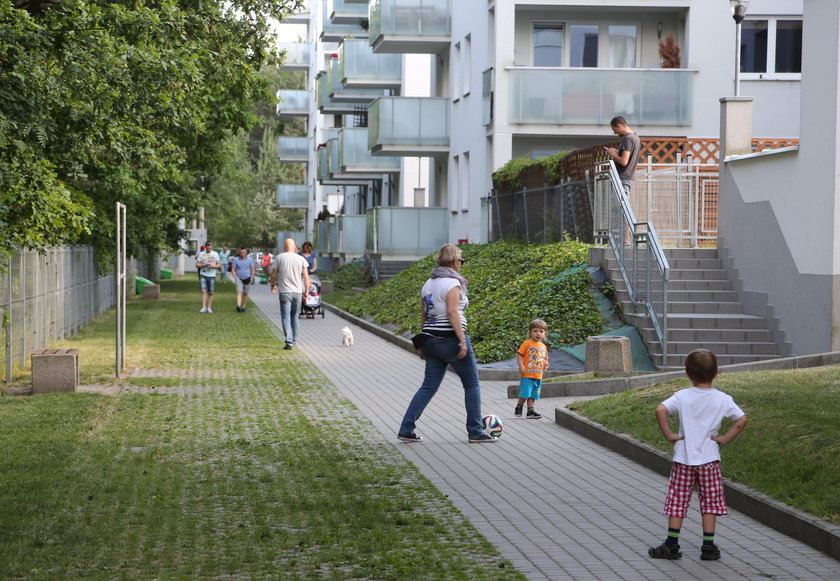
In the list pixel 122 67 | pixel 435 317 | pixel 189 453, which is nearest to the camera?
pixel 189 453

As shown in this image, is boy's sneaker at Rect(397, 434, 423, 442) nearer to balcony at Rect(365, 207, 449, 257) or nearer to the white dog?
the white dog

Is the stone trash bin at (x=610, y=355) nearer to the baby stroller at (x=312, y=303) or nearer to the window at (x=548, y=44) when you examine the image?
the baby stroller at (x=312, y=303)

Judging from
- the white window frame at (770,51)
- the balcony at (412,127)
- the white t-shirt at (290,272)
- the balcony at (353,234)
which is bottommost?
the white t-shirt at (290,272)

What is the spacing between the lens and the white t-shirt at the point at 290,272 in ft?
74.7

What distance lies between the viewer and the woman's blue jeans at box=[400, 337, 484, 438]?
1161cm

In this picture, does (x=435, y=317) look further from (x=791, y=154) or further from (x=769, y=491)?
(x=791, y=154)

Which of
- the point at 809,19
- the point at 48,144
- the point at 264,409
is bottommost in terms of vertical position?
the point at 264,409

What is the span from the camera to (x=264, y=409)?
1400 centimetres

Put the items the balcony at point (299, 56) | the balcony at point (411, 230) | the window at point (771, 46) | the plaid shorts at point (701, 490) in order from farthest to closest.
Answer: the balcony at point (299, 56) < the balcony at point (411, 230) < the window at point (771, 46) < the plaid shorts at point (701, 490)

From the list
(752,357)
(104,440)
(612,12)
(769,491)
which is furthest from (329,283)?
(769,491)

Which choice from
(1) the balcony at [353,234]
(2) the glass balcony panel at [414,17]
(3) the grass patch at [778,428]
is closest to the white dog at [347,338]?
(3) the grass patch at [778,428]

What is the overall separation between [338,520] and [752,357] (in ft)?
35.6

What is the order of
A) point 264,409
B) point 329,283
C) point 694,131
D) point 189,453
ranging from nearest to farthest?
point 189,453 → point 264,409 → point 694,131 → point 329,283

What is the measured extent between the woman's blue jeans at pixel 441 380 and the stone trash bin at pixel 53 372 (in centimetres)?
530
